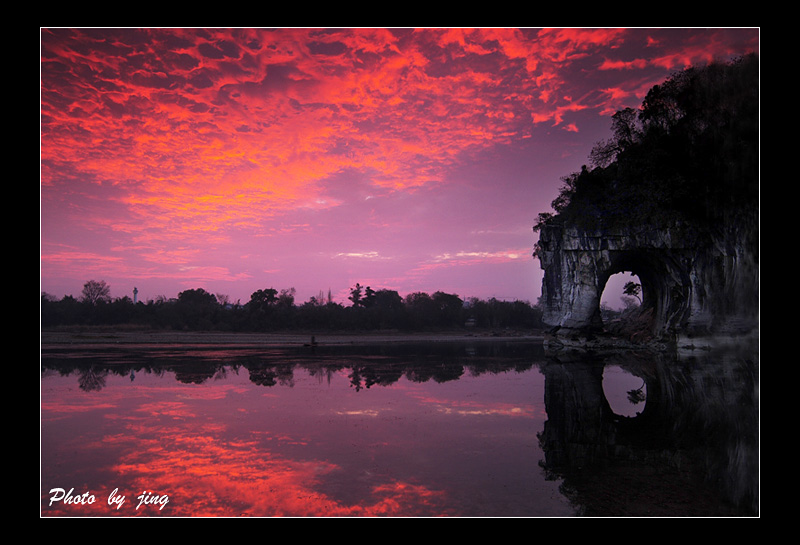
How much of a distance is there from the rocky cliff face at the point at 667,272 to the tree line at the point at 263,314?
4258cm

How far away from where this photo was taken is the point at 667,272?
39344mm

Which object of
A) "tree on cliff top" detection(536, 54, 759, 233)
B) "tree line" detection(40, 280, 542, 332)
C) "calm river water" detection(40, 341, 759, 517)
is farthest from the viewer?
"tree line" detection(40, 280, 542, 332)

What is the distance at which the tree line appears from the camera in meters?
73.9

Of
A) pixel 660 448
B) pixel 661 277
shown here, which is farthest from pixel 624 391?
pixel 661 277

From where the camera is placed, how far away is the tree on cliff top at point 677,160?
2767cm

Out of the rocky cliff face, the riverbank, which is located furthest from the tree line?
the rocky cliff face

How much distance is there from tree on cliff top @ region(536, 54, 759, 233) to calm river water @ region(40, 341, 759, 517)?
16252 mm

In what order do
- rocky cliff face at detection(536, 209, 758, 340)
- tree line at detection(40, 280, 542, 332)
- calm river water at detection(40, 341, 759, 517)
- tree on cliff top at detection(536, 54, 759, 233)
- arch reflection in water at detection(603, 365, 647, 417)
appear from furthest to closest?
tree line at detection(40, 280, 542, 332) < rocky cliff face at detection(536, 209, 758, 340) < tree on cliff top at detection(536, 54, 759, 233) < arch reflection in water at detection(603, 365, 647, 417) < calm river water at detection(40, 341, 759, 517)

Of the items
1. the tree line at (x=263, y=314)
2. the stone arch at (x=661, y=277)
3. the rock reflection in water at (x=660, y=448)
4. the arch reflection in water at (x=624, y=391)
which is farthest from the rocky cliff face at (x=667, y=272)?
the tree line at (x=263, y=314)

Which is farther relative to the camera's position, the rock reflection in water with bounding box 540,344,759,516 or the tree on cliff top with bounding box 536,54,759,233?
the tree on cliff top with bounding box 536,54,759,233

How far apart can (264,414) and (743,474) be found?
12688 millimetres

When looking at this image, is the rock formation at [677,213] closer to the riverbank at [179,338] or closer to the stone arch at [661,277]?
the stone arch at [661,277]

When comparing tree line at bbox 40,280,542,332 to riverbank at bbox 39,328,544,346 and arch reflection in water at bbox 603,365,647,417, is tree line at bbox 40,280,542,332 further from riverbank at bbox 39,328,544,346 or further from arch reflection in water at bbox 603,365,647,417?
arch reflection in water at bbox 603,365,647,417

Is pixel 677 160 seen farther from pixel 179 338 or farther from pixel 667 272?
pixel 179 338
